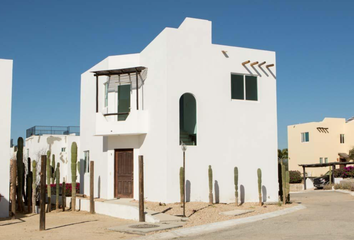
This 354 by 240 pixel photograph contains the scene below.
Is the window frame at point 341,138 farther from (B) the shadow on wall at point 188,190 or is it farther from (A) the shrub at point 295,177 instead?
(B) the shadow on wall at point 188,190

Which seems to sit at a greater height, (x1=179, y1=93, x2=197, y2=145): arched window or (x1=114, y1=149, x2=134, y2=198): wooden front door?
(x1=179, y1=93, x2=197, y2=145): arched window

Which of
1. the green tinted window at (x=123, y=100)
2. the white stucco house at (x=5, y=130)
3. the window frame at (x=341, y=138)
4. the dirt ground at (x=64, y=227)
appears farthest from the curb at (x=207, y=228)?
the window frame at (x=341, y=138)

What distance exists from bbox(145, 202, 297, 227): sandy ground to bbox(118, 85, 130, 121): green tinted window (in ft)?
15.8

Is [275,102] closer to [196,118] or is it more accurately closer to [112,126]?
[196,118]

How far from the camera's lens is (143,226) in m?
12.8

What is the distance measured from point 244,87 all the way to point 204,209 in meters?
6.52

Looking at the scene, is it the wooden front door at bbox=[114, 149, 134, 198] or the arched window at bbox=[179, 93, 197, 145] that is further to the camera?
the wooden front door at bbox=[114, 149, 134, 198]

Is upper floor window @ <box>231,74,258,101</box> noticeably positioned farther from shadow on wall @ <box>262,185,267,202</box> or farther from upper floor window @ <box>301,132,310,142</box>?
upper floor window @ <box>301,132,310,142</box>

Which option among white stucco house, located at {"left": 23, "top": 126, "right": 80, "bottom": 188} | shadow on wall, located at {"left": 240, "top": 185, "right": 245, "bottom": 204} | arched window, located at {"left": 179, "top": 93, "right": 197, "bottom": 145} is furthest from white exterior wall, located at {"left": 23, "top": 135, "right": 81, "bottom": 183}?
shadow on wall, located at {"left": 240, "top": 185, "right": 245, "bottom": 204}

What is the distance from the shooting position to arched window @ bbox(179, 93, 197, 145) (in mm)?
18469

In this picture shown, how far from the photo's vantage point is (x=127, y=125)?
18.7m

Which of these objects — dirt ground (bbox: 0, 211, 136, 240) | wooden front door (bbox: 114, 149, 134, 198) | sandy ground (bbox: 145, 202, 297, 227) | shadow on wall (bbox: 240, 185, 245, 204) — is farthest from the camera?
wooden front door (bbox: 114, 149, 134, 198)

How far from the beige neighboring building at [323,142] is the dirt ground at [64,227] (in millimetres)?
31435

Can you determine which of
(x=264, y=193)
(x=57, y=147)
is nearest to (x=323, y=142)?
(x=264, y=193)
